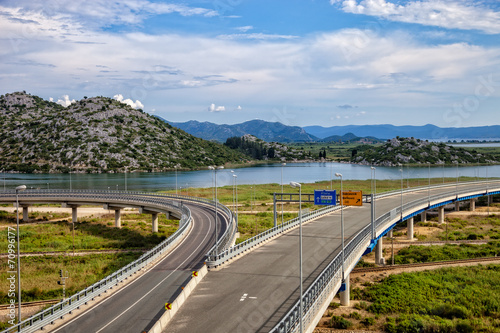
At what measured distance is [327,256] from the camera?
3644 centimetres

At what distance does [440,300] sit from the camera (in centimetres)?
3962

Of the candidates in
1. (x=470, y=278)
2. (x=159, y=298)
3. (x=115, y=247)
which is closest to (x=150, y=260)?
(x=159, y=298)

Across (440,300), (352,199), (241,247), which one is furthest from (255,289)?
(440,300)

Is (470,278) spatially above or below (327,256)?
below

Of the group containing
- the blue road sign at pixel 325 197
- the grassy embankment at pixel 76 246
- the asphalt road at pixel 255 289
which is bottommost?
the grassy embankment at pixel 76 246

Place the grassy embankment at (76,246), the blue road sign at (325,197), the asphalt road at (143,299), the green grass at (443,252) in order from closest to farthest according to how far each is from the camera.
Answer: the asphalt road at (143,299) → the grassy embankment at (76,246) → the blue road sign at (325,197) → the green grass at (443,252)

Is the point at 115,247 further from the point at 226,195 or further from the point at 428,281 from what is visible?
the point at 226,195

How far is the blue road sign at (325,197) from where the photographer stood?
44.8 m

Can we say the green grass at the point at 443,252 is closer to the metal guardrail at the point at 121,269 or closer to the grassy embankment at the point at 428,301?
the grassy embankment at the point at 428,301

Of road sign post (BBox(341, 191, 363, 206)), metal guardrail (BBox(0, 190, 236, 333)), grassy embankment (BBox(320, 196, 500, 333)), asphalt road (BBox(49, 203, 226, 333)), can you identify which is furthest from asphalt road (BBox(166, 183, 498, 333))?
metal guardrail (BBox(0, 190, 236, 333))

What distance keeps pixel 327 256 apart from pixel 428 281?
636 inches

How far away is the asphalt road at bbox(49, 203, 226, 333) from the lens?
885 inches

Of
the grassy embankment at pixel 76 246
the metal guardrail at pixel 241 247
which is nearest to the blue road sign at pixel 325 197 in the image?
the metal guardrail at pixel 241 247

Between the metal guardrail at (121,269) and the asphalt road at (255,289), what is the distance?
6435 millimetres
